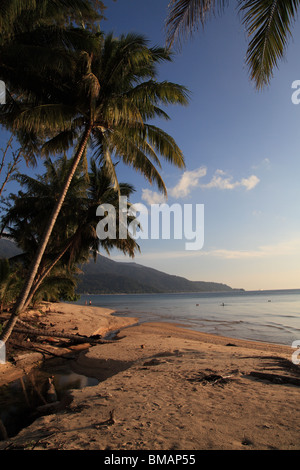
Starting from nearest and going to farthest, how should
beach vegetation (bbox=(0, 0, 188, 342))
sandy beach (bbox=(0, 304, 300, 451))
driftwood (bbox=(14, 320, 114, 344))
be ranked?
sandy beach (bbox=(0, 304, 300, 451))
beach vegetation (bbox=(0, 0, 188, 342))
driftwood (bbox=(14, 320, 114, 344))

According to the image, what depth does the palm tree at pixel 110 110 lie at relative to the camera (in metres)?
7.23

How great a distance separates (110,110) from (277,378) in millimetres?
8446

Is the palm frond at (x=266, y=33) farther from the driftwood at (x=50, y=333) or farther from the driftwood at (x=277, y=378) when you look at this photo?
the driftwood at (x=50, y=333)

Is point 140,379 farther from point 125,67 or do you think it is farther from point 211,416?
point 125,67

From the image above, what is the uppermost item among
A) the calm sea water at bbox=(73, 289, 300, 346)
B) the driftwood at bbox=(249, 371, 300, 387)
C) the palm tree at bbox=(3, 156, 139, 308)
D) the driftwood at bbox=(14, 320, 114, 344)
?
the palm tree at bbox=(3, 156, 139, 308)

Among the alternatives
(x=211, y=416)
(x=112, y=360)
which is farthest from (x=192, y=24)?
(x=112, y=360)

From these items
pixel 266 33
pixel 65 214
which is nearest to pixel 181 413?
pixel 266 33

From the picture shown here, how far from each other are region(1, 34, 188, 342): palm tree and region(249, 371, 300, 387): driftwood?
6211mm

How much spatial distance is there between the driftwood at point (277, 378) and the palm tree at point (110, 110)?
6.21 metres

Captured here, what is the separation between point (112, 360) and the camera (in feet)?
26.5

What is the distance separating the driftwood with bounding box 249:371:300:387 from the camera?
195 inches

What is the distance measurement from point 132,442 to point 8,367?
252 inches

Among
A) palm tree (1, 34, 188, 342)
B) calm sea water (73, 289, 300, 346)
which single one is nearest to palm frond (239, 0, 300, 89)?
palm tree (1, 34, 188, 342)

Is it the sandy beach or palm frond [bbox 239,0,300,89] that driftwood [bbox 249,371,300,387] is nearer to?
the sandy beach
